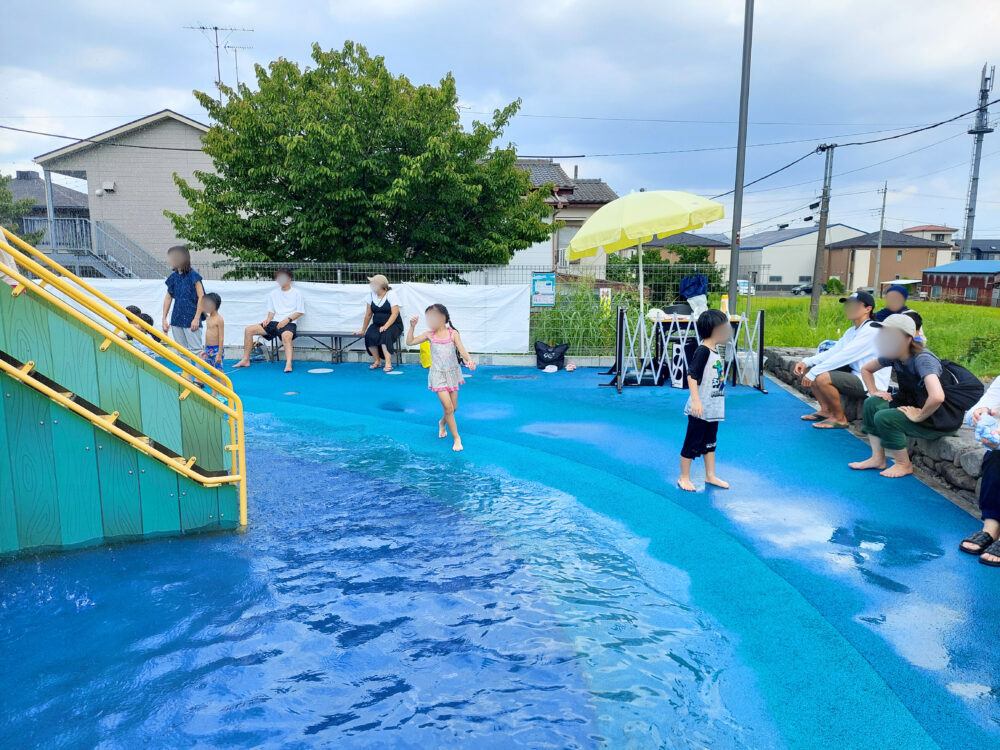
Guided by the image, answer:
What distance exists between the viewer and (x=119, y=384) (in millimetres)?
4531

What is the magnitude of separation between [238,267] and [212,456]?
11.0 meters

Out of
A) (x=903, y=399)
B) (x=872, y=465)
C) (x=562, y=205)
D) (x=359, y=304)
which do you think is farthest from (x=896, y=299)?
(x=562, y=205)

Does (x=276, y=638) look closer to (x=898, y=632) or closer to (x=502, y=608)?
(x=502, y=608)

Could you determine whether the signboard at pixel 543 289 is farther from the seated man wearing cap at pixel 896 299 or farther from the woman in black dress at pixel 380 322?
the seated man wearing cap at pixel 896 299

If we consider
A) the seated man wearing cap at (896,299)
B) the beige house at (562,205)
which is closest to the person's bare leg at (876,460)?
the seated man wearing cap at (896,299)

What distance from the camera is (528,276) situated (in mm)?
13859

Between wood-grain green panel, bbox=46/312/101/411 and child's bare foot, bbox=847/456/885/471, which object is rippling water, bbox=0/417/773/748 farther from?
child's bare foot, bbox=847/456/885/471

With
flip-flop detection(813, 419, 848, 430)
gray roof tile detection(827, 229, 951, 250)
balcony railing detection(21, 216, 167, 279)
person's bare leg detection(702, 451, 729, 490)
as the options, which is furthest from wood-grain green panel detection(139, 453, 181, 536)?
gray roof tile detection(827, 229, 951, 250)

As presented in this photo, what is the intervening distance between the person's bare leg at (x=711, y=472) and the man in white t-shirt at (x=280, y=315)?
371 inches

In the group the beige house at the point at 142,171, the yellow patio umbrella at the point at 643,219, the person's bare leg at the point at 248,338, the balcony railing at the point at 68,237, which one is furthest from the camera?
the beige house at the point at 142,171

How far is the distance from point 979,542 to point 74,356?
637cm

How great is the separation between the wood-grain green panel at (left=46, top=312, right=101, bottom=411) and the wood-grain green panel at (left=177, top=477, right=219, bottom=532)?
882 millimetres

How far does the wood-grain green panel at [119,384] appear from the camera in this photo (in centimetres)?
448

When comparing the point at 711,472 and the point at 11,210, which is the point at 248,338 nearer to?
the point at 711,472
